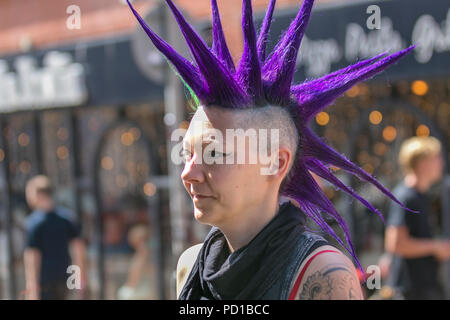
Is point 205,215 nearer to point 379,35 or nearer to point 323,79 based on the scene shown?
point 323,79

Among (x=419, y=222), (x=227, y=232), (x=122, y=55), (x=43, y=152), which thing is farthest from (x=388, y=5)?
(x=43, y=152)

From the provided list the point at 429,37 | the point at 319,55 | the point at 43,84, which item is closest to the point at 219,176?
the point at 429,37

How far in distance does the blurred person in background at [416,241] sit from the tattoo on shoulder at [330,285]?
9.27 ft

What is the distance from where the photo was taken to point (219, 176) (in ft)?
6.19

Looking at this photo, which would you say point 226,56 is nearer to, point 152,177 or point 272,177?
point 272,177

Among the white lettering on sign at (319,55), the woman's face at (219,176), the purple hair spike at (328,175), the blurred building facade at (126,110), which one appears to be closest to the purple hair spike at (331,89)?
the purple hair spike at (328,175)

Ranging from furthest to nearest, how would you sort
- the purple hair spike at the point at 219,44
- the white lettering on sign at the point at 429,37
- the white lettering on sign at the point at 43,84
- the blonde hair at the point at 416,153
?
the white lettering on sign at the point at 43,84
the white lettering on sign at the point at 429,37
the blonde hair at the point at 416,153
the purple hair spike at the point at 219,44

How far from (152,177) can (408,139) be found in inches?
119

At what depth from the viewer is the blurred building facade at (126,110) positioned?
563 centimetres

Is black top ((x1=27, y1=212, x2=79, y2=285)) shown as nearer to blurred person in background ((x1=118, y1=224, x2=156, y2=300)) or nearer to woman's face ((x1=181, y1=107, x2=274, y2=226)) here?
blurred person in background ((x1=118, y1=224, x2=156, y2=300))

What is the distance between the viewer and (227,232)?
198cm

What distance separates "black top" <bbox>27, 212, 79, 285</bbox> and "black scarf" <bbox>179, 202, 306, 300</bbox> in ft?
13.0

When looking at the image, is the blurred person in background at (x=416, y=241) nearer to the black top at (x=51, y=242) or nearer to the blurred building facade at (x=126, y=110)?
the blurred building facade at (x=126, y=110)

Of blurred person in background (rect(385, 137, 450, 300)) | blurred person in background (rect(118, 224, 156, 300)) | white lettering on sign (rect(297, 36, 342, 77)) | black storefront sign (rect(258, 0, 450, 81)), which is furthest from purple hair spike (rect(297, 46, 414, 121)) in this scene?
blurred person in background (rect(118, 224, 156, 300))
